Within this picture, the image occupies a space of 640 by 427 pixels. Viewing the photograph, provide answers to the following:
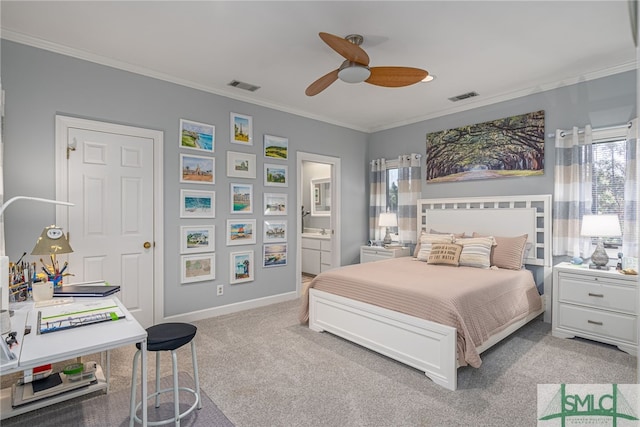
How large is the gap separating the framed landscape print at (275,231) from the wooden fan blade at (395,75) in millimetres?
2355

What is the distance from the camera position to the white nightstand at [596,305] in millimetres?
2975

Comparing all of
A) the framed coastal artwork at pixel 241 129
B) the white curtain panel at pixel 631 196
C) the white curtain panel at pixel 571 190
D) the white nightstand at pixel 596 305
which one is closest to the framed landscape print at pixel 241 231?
the framed coastal artwork at pixel 241 129

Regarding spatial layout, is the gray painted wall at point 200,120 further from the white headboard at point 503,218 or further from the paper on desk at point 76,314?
the paper on desk at point 76,314

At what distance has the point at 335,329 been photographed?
332 cm

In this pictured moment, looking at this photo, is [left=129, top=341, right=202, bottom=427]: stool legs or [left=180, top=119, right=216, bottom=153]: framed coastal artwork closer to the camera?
[left=129, top=341, right=202, bottom=427]: stool legs

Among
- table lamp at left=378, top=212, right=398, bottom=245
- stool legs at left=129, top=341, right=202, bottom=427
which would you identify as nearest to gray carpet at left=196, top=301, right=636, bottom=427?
stool legs at left=129, top=341, right=202, bottom=427

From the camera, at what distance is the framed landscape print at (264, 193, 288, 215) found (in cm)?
450

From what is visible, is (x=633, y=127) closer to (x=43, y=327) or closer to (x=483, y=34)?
(x=483, y=34)

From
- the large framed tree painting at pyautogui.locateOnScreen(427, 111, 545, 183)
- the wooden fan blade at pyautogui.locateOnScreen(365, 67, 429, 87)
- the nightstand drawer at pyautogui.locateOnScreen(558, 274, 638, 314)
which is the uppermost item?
the wooden fan blade at pyautogui.locateOnScreen(365, 67, 429, 87)

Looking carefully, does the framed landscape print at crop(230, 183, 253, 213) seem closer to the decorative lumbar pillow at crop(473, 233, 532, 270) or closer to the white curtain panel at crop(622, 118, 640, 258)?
the decorative lumbar pillow at crop(473, 233, 532, 270)

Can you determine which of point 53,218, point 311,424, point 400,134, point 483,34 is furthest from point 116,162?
point 400,134

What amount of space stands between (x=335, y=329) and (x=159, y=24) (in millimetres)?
3061

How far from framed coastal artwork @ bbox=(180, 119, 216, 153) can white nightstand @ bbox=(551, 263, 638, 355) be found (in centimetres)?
393

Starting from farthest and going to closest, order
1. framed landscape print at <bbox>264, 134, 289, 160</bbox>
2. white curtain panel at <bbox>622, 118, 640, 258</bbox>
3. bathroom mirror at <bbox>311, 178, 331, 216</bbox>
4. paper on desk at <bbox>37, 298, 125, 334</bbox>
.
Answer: bathroom mirror at <bbox>311, 178, 331, 216</bbox> < framed landscape print at <bbox>264, 134, 289, 160</bbox> < white curtain panel at <bbox>622, 118, 640, 258</bbox> < paper on desk at <bbox>37, 298, 125, 334</bbox>
